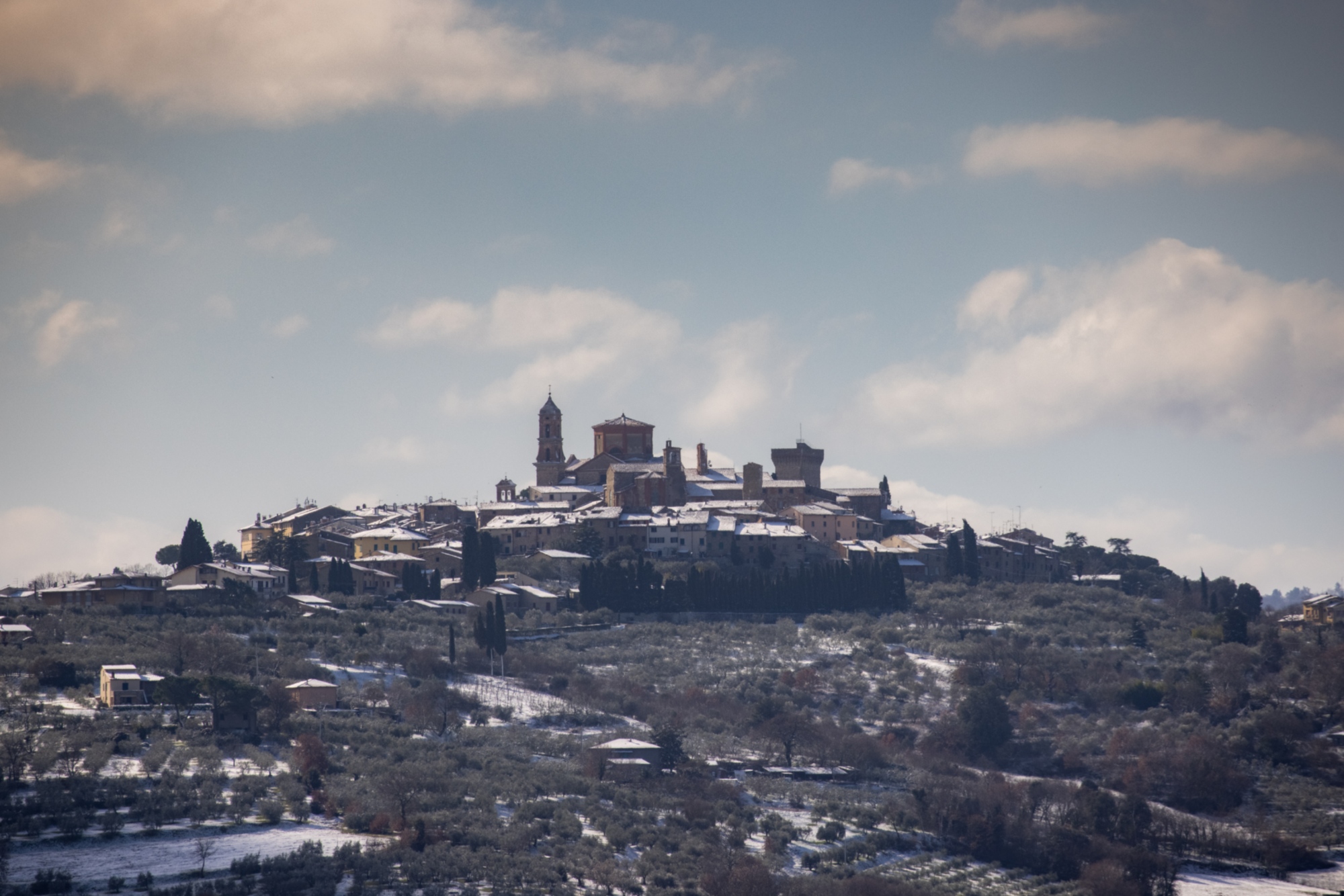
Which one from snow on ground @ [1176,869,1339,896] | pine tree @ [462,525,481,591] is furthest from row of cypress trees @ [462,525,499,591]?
snow on ground @ [1176,869,1339,896]

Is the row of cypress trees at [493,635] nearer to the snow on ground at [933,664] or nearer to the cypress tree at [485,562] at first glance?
the cypress tree at [485,562]

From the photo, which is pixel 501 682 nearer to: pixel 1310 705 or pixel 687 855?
pixel 687 855

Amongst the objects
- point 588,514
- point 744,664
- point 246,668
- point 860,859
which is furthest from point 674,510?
point 860,859

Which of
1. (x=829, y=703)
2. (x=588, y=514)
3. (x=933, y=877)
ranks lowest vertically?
(x=933, y=877)

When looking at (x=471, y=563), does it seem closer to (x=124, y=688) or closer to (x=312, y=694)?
(x=312, y=694)

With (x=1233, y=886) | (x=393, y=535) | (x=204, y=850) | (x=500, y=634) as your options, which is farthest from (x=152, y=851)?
(x=393, y=535)
